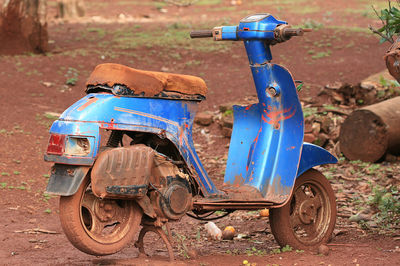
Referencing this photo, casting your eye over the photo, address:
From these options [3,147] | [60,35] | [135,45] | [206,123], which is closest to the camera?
[3,147]

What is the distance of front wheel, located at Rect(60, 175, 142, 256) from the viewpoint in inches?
167

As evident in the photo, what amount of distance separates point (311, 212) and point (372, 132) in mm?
3091

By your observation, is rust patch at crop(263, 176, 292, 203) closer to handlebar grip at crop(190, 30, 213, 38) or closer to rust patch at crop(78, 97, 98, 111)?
handlebar grip at crop(190, 30, 213, 38)

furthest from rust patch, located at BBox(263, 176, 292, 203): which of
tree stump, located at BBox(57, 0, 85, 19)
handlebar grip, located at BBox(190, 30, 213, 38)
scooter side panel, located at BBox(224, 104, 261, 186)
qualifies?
tree stump, located at BBox(57, 0, 85, 19)

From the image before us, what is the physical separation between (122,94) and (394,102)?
512 cm

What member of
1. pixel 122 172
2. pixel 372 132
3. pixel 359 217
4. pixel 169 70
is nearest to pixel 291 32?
pixel 122 172

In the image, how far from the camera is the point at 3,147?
8.29 metres

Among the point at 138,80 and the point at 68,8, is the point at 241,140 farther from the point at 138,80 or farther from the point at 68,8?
the point at 68,8

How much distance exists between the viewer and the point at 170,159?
4.71 metres

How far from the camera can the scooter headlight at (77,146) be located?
168 inches

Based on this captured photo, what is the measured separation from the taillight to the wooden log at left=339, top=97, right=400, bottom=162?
5020 millimetres

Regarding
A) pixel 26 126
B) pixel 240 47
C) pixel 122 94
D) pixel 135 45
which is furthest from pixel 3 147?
pixel 240 47

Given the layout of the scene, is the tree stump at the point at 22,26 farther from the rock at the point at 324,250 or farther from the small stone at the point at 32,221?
the rock at the point at 324,250

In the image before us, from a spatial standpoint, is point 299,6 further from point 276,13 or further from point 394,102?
point 394,102
